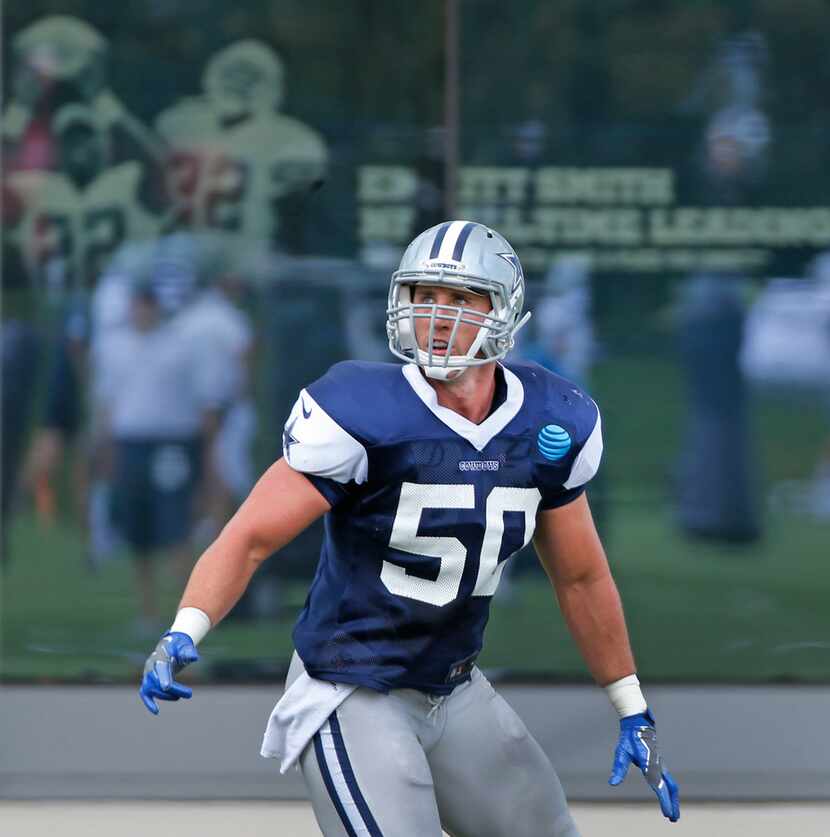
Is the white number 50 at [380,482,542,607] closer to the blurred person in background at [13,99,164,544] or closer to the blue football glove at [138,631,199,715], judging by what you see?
the blue football glove at [138,631,199,715]

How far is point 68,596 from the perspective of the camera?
638 centimetres

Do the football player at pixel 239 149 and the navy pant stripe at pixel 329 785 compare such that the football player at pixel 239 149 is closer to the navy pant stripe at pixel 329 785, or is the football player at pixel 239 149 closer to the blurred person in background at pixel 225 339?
the blurred person in background at pixel 225 339

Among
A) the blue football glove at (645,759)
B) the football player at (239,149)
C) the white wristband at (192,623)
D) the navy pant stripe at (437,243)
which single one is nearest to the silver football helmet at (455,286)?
the navy pant stripe at (437,243)

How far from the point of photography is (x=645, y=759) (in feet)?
12.6

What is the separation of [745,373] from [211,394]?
5.96 feet

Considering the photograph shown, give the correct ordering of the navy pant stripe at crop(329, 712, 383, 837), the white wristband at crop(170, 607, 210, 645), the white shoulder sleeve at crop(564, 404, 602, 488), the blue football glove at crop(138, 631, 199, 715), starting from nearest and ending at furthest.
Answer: the blue football glove at crop(138, 631, 199, 715) < the white wristband at crop(170, 607, 210, 645) < the navy pant stripe at crop(329, 712, 383, 837) < the white shoulder sleeve at crop(564, 404, 602, 488)

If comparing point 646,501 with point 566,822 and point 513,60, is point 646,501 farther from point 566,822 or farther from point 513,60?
point 566,822

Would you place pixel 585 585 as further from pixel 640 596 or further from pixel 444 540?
pixel 640 596

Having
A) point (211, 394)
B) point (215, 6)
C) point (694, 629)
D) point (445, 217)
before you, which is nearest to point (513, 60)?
point (445, 217)

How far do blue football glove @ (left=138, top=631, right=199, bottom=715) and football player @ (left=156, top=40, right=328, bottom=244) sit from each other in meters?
3.12

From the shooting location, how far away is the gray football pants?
3.52 metres

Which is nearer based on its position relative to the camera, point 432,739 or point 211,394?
point 432,739

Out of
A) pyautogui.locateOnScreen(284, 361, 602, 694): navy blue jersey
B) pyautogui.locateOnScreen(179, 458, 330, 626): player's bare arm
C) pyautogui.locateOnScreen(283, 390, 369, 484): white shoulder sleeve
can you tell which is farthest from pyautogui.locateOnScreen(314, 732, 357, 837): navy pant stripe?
pyautogui.locateOnScreen(283, 390, 369, 484): white shoulder sleeve

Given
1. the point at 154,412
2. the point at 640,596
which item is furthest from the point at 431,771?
the point at 154,412
